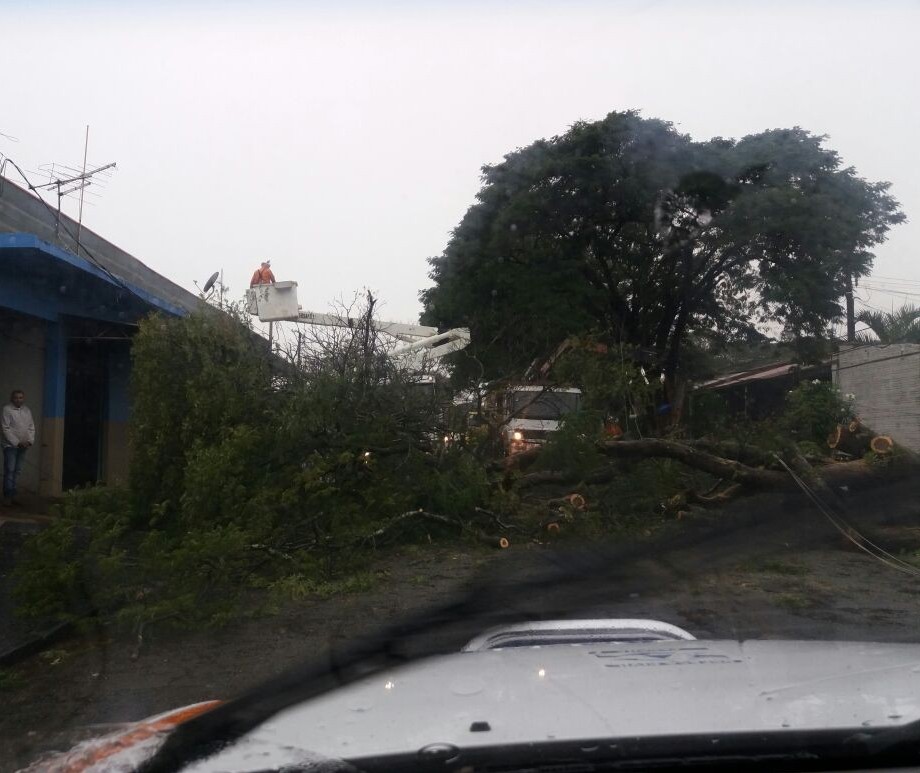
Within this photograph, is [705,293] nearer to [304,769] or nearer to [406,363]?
[406,363]

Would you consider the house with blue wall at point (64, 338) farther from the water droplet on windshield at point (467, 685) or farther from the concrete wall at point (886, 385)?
the concrete wall at point (886, 385)

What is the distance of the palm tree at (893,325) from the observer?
23562mm

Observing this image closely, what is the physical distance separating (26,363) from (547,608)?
10113 millimetres

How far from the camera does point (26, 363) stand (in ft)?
46.6

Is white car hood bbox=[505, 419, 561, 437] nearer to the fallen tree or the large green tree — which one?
the fallen tree

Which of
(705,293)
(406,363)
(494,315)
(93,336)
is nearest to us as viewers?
(406,363)

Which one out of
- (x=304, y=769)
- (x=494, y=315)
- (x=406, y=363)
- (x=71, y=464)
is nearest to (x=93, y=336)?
(x=71, y=464)

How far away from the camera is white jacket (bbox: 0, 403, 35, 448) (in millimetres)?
12367

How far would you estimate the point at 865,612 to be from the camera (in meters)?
7.21

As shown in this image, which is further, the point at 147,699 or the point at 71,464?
the point at 71,464

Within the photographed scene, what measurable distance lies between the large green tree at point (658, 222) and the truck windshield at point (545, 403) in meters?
6.82

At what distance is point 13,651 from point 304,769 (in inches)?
200

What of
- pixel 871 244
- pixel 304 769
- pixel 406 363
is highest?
pixel 871 244

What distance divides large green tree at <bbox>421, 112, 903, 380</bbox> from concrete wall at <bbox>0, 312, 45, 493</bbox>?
882 cm
